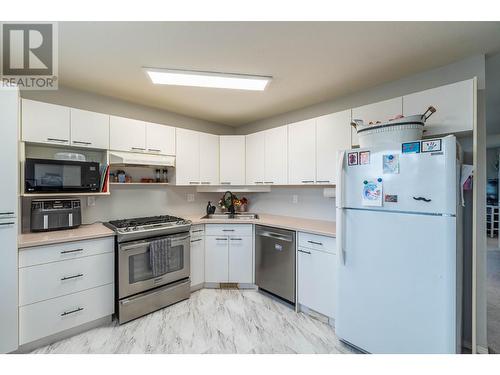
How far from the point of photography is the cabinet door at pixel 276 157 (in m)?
2.90

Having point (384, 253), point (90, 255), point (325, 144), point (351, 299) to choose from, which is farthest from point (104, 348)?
point (325, 144)

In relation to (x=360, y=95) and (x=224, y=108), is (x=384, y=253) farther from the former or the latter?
(x=224, y=108)

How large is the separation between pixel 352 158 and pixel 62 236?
8.58 ft

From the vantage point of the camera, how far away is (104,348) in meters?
1.84

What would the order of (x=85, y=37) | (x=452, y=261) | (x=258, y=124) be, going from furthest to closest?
1. (x=258, y=124)
2. (x=85, y=37)
3. (x=452, y=261)

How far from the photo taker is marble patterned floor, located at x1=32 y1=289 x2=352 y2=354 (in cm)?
183

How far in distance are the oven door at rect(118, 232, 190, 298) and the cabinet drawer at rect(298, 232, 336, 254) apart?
4.50 feet

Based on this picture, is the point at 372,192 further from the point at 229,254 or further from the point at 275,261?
the point at 229,254

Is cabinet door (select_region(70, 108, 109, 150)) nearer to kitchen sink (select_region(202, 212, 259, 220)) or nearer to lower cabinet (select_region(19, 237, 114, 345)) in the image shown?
lower cabinet (select_region(19, 237, 114, 345))

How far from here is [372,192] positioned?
65.8 inches

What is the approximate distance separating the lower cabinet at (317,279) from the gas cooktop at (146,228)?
56.1 inches

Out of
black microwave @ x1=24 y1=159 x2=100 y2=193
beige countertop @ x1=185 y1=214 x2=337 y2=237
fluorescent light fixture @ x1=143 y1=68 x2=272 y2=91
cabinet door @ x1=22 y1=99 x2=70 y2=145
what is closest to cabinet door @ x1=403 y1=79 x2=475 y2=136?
beige countertop @ x1=185 y1=214 x2=337 y2=237

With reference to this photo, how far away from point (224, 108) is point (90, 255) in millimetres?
2324

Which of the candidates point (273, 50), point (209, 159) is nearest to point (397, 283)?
point (273, 50)
